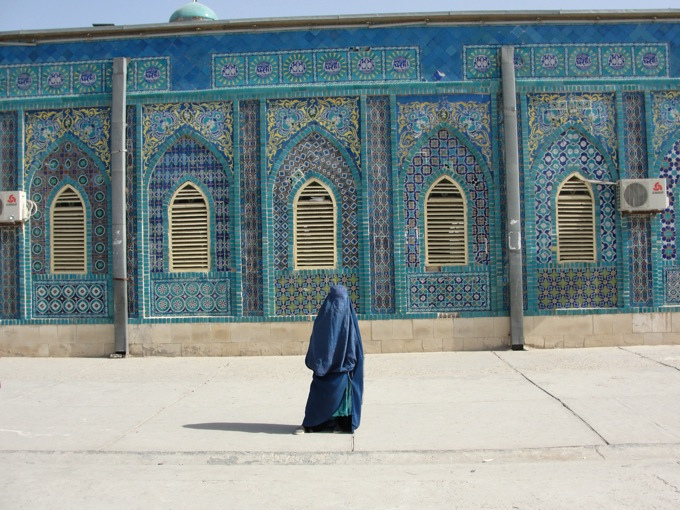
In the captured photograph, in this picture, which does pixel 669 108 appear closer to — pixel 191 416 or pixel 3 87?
pixel 191 416

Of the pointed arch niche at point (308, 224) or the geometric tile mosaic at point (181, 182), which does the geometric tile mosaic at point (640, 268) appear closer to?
the pointed arch niche at point (308, 224)

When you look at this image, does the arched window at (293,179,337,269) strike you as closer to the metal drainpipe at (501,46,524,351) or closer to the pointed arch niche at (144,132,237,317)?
the pointed arch niche at (144,132,237,317)

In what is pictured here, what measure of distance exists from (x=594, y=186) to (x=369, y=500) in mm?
7553

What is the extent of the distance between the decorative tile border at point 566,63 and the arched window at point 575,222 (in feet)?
5.26

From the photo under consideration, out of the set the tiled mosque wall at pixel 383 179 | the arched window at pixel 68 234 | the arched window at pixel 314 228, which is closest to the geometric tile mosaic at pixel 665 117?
the tiled mosque wall at pixel 383 179

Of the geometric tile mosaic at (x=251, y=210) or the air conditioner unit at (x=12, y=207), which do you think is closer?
the geometric tile mosaic at (x=251, y=210)

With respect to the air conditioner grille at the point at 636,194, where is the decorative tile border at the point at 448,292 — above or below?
below

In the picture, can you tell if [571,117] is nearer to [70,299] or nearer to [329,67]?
[329,67]

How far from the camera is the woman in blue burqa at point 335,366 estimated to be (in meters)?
6.22

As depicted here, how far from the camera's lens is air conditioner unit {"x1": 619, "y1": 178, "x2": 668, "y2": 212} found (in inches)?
412

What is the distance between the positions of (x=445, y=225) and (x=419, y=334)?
1658 millimetres

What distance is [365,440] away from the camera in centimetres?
605

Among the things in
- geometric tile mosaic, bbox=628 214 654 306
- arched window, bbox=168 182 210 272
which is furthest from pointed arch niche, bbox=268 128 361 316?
geometric tile mosaic, bbox=628 214 654 306

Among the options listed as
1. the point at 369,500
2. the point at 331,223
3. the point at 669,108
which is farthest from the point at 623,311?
the point at 369,500
